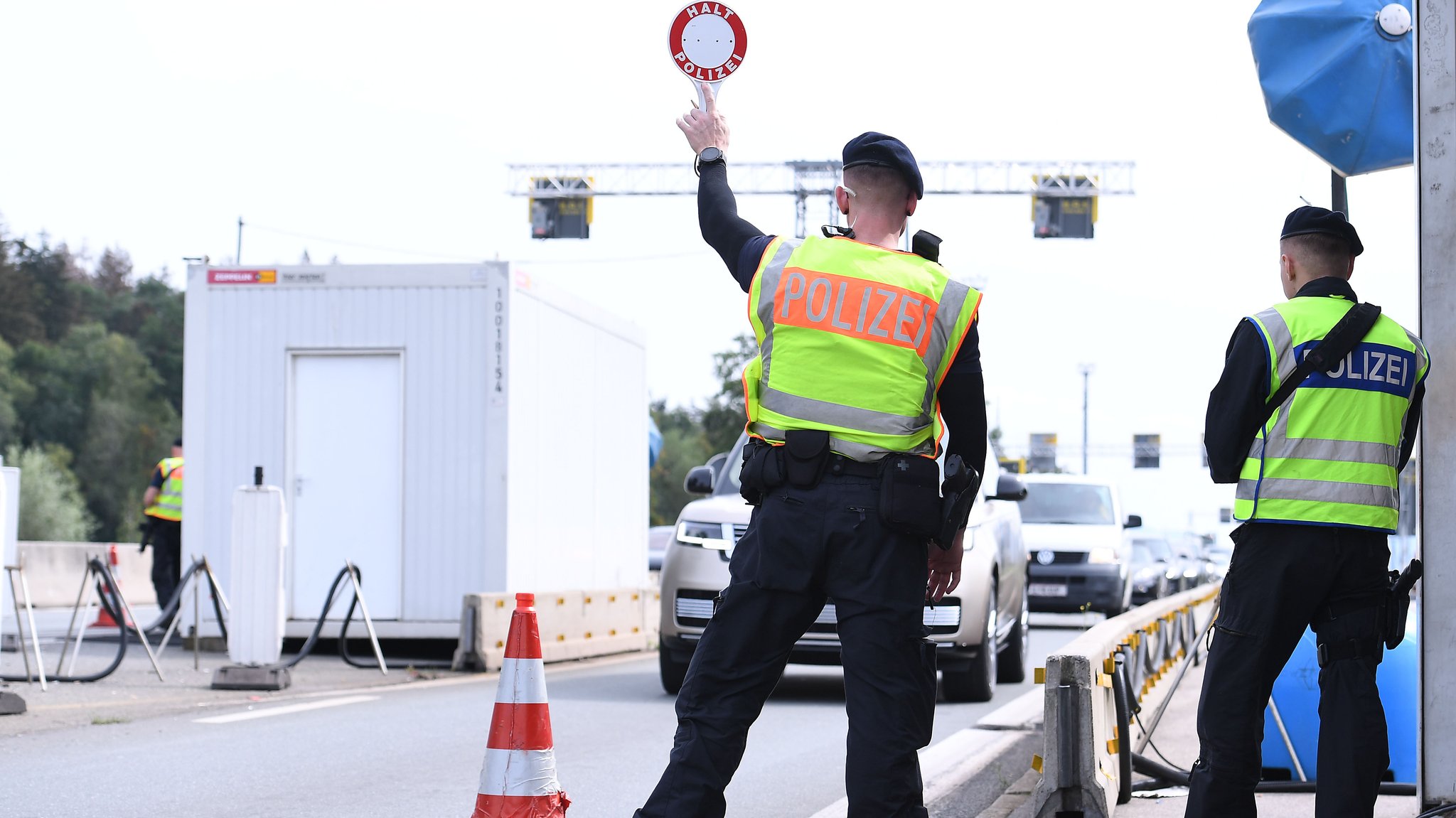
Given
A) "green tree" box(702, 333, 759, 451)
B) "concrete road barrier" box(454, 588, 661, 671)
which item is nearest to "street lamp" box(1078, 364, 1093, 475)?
"green tree" box(702, 333, 759, 451)

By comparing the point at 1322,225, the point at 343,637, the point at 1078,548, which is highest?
the point at 1322,225

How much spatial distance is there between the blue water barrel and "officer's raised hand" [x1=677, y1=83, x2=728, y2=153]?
3642 millimetres

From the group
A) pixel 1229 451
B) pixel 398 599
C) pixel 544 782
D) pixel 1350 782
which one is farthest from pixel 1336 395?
pixel 398 599

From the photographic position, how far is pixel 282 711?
32.4 ft

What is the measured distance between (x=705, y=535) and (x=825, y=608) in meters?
1.05

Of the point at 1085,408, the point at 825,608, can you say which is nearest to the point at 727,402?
the point at 1085,408

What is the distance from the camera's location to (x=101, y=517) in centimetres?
8412

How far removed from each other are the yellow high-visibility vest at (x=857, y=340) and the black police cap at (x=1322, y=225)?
1251mm

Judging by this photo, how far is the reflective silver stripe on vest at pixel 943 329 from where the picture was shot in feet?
13.1

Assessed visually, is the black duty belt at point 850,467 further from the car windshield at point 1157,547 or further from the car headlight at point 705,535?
the car windshield at point 1157,547

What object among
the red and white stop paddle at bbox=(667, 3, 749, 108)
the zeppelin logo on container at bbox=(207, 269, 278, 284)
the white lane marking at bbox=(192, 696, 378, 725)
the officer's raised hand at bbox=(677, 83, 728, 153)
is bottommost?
the white lane marking at bbox=(192, 696, 378, 725)

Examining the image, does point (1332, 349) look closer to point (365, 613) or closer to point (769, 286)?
point (769, 286)

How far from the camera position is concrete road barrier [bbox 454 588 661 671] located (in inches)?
511

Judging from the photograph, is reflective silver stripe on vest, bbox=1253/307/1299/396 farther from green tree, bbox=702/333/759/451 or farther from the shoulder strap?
green tree, bbox=702/333/759/451
